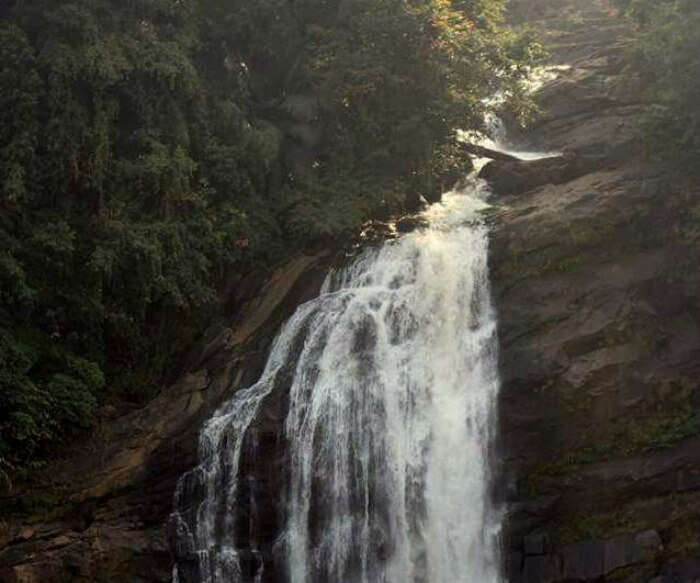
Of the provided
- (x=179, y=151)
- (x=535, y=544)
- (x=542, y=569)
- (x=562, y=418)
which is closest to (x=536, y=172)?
(x=562, y=418)

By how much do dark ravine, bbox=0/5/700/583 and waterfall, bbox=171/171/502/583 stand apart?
465mm

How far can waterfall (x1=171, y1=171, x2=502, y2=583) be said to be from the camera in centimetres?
1469

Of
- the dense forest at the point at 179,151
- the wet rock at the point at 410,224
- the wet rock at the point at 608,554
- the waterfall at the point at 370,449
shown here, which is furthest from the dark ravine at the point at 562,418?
the wet rock at the point at 410,224

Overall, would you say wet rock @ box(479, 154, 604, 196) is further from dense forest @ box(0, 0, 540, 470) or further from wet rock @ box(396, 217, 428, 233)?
wet rock @ box(396, 217, 428, 233)

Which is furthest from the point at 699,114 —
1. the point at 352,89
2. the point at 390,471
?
the point at 390,471

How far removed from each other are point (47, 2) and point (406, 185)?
30.0 feet

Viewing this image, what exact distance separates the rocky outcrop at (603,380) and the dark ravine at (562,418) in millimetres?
25

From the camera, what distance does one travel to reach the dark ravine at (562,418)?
1434 cm

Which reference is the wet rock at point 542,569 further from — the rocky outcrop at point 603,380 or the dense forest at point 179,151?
the dense forest at point 179,151

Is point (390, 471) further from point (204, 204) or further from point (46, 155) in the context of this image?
point (46, 155)

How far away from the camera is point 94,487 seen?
52.1 feet

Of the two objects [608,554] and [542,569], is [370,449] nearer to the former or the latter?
[542,569]

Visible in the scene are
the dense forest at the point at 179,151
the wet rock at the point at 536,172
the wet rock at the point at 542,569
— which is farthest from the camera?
the wet rock at the point at 536,172

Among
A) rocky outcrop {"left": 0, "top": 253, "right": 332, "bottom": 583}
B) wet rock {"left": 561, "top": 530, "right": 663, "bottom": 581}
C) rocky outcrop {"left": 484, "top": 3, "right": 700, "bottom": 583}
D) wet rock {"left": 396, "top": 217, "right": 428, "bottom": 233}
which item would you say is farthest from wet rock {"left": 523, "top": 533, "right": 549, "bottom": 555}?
wet rock {"left": 396, "top": 217, "right": 428, "bottom": 233}
